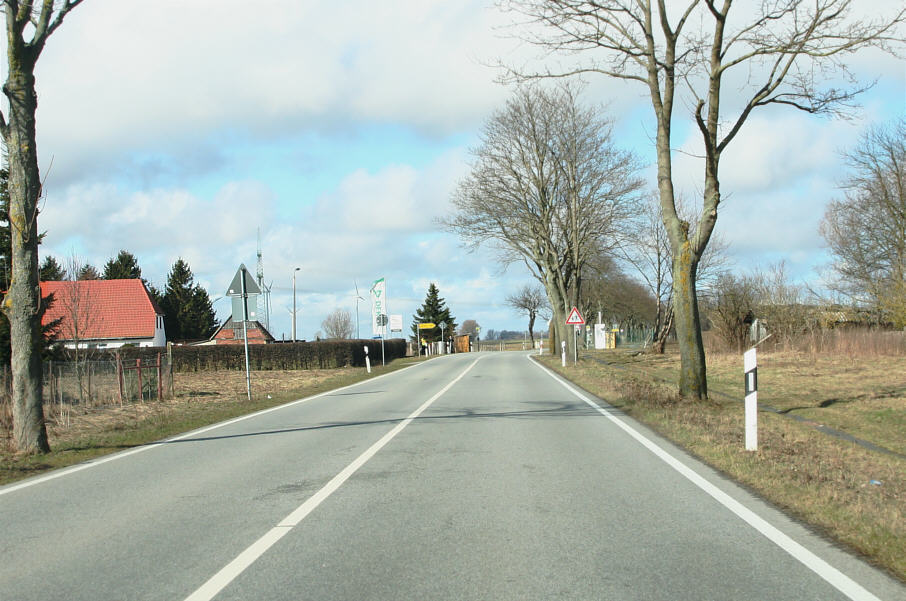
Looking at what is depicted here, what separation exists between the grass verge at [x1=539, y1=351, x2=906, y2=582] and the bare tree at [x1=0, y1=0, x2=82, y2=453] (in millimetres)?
8940

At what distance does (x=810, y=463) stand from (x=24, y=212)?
10518 millimetres

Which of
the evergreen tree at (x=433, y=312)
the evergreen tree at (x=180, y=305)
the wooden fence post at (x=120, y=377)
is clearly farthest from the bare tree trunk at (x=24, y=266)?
the evergreen tree at (x=433, y=312)

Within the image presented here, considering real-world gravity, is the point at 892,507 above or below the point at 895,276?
below

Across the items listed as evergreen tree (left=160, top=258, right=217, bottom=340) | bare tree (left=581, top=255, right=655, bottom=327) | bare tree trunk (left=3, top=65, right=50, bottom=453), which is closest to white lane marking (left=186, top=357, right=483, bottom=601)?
bare tree trunk (left=3, top=65, right=50, bottom=453)

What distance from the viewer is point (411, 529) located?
19.4ft

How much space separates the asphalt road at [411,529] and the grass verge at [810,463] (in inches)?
11.5

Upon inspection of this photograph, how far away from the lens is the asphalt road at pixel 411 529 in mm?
4586

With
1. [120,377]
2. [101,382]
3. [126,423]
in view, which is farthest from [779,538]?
[101,382]

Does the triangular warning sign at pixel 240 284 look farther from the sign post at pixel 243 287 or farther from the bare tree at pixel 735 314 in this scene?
the bare tree at pixel 735 314

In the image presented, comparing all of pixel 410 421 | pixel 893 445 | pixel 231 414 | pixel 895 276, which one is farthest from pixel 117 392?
pixel 895 276

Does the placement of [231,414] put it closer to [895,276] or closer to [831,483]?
[831,483]

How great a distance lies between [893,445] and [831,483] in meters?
3.73

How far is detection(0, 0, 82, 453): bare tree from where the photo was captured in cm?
1077

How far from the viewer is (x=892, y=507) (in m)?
6.30
